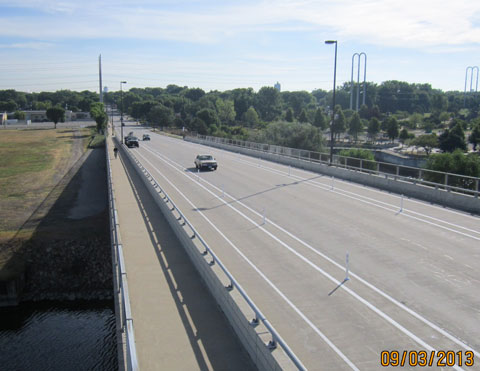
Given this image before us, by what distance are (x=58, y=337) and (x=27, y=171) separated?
43.5 metres

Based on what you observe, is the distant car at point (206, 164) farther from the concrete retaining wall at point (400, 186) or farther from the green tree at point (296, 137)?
the green tree at point (296, 137)

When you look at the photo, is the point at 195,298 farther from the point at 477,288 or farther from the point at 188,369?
the point at 477,288

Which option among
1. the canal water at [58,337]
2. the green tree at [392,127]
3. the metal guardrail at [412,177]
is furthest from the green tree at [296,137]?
the canal water at [58,337]

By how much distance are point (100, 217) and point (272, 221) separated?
66.8ft

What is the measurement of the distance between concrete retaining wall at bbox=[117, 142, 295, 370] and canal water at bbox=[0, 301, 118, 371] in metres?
8.45

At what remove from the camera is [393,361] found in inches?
339

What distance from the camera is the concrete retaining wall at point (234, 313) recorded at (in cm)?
801

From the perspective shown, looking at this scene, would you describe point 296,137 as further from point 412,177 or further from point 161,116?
point 161,116

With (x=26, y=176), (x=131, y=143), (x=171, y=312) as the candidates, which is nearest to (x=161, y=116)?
(x=131, y=143)

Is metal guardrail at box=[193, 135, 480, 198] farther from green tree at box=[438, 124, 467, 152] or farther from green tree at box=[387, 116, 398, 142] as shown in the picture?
green tree at box=[387, 116, 398, 142]

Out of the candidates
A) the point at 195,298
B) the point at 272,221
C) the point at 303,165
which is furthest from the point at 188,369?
the point at 303,165

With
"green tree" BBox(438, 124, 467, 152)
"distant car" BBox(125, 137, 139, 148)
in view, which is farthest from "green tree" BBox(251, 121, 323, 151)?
"distant car" BBox(125, 137, 139, 148)

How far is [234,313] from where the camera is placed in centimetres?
998

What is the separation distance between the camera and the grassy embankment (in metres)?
33.1
